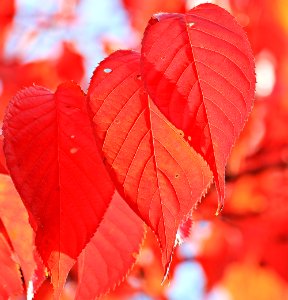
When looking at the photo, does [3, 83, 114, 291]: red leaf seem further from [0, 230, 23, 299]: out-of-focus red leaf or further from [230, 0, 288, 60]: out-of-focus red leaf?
[230, 0, 288, 60]: out-of-focus red leaf

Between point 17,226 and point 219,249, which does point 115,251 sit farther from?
point 219,249

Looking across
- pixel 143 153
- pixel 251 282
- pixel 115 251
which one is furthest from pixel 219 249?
pixel 143 153

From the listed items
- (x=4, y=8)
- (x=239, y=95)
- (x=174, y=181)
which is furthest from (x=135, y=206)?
(x=4, y=8)

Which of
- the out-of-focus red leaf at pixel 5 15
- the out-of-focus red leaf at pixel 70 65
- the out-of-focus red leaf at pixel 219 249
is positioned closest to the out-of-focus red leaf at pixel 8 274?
the out-of-focus red leaf at pixel 70 65

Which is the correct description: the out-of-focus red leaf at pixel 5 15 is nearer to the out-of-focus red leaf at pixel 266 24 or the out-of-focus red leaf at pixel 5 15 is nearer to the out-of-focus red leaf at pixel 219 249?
the out-of-focus red leaf at pixel 266 24

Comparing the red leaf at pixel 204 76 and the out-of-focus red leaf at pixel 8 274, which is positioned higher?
the red leaf at pixel 204 76

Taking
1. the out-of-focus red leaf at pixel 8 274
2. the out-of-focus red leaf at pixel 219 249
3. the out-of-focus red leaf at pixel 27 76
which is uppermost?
the out-of-focus red leaf at pixel 27 76

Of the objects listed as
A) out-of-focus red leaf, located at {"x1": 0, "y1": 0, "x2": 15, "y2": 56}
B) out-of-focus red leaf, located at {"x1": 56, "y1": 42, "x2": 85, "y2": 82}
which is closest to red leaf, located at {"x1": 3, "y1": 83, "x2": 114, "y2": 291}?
out-of-focus red leaf, located at {"x1": 56, "y1": 42, "x2": 85, "y2": 82}
